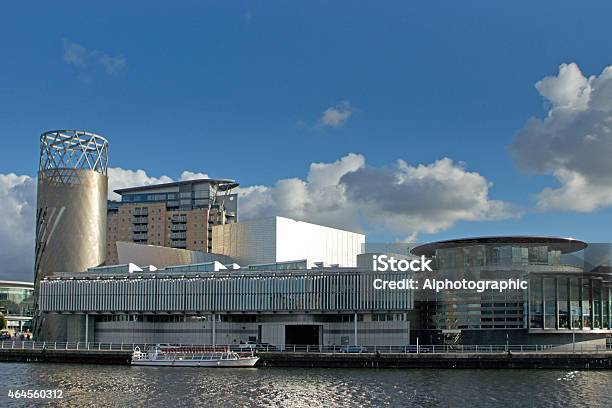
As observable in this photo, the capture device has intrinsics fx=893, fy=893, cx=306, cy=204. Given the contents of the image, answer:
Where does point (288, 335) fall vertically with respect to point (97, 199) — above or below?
below

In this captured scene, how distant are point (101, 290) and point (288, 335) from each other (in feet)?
101

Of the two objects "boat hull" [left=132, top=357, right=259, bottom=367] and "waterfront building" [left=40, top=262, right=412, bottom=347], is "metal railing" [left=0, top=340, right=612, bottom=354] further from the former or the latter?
"waterfront building" [left=40, top=262, right=412, bottom=347]

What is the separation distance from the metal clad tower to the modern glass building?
66.0 meters

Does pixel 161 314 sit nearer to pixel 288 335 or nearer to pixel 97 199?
pixel 288 335

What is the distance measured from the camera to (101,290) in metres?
140

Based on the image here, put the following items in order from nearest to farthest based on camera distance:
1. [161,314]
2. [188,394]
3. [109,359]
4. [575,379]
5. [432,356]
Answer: [188,394] → [575,379] → [432,356] → [109,359] → [161,314]

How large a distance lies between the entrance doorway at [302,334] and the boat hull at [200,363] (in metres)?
22.6

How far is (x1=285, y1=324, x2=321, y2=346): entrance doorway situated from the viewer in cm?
13325

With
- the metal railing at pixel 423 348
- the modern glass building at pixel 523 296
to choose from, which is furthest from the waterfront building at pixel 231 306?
the modern glass building at pixel 523 296

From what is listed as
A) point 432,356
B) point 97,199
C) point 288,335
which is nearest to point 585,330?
point 432,356

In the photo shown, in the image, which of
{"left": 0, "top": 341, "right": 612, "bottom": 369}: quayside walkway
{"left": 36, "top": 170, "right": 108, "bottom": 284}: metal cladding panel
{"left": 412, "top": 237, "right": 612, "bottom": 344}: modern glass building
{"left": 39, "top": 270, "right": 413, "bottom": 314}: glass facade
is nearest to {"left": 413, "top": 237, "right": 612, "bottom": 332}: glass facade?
{"left": 412, "top": 237, "right": 612, "bottom": 344}: modern glass building

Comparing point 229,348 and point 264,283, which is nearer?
point 229,348

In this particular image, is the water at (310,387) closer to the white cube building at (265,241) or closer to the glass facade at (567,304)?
the glass facade at (567,304)

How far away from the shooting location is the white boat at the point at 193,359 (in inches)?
4309
